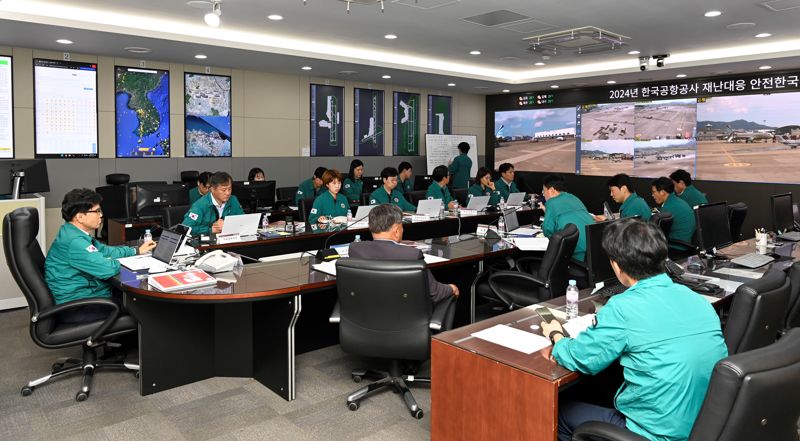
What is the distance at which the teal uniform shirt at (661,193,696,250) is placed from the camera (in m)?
5.88

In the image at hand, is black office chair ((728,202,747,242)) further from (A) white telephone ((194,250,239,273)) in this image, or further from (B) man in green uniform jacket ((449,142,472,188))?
(B) man in green uniform jacket ((449,142,472,188))

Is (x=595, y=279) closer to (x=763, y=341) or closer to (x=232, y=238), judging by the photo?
(x=763, y=341)

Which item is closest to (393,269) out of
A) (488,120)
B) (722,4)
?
(722,4)

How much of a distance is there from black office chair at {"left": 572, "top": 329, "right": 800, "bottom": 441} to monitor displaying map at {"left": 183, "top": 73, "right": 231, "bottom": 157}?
317 inches

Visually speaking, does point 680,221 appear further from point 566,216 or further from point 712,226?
point 566,216

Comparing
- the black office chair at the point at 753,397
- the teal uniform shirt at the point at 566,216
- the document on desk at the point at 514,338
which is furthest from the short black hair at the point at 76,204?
the black office chair at the point at 753,397

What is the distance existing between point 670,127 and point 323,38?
6.30m

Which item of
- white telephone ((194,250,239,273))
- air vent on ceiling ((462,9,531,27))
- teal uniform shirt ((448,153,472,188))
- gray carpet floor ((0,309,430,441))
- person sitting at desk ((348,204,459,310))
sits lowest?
gray carpet floor ((0,309,430,441))

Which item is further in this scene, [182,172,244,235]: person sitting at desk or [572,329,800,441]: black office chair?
[182,172,244,235]: person sitting at desk

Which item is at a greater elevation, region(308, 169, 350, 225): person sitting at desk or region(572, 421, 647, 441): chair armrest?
region(308, 169, 350, 225): person sitting at desk

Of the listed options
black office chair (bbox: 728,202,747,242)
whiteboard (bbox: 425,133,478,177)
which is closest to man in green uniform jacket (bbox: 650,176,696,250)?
black office chair (bbox: 728,202,747,242)

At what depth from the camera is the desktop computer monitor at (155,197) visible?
592 cm

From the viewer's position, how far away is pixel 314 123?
32.4 feet

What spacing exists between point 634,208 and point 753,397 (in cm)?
452
